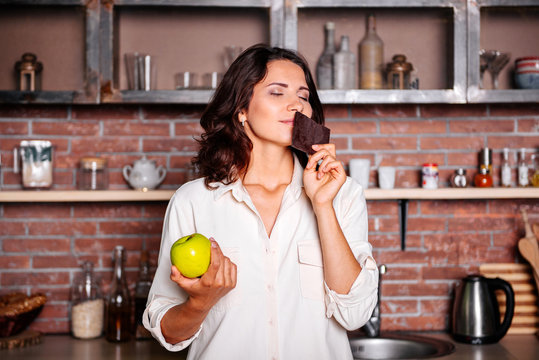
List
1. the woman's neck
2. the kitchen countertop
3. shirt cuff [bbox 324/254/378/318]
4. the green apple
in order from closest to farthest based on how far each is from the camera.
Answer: the green apple
shirt cuff [bbox 324/254/378/318]
the woman's neck
the kitchen countertop

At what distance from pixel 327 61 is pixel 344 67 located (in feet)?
0.23

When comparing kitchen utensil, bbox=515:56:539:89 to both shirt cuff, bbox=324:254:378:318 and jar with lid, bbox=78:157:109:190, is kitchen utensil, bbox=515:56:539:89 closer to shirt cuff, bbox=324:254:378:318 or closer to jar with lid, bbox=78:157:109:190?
shirt cuff, bbox=324:254:378:318

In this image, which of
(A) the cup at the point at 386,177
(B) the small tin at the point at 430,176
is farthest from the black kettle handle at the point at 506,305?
(A) the cup at the point at 386,177

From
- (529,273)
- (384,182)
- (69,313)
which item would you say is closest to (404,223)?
(384,182)

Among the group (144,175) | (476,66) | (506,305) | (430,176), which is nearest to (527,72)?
(476,66)

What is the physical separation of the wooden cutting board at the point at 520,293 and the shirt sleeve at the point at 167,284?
1.52 m

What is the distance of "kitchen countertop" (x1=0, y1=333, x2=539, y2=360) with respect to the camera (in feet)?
7.36

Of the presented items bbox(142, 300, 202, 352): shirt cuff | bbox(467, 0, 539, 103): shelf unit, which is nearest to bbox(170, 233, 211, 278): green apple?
bbox(142, 300, 202, 352): shirt cuff

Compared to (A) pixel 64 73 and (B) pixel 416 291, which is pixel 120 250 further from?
(B) pixel 416 291

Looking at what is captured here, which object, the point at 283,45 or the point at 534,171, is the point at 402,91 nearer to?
the point at 283,45

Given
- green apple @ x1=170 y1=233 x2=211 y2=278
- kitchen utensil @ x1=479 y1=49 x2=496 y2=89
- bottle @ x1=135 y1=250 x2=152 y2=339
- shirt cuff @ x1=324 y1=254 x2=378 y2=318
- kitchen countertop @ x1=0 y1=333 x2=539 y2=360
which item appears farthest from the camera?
bottle @ x1=135 y1=250 x2=152 y2=339

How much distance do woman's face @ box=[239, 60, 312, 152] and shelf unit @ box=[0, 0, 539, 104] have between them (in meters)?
0.55

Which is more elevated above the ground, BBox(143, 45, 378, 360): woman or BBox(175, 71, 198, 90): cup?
BBox(175, 71, 198, 90): cup

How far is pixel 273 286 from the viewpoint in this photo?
1.64 metres
